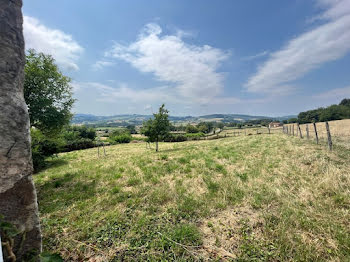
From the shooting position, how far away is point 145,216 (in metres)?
3.54

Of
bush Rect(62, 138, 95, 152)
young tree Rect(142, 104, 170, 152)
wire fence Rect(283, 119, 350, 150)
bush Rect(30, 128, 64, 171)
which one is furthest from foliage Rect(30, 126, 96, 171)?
bush Rect(62, 138, 95, 152)

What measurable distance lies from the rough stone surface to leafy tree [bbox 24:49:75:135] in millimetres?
6660

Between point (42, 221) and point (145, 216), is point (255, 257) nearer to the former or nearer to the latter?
point (145, 216)

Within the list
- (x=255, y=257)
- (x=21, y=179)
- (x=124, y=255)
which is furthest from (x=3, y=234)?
(x=255, y=257)

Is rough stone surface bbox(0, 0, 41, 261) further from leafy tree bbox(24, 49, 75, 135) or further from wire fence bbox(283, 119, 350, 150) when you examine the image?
wire fence bbox(283, 119, 350, 150)

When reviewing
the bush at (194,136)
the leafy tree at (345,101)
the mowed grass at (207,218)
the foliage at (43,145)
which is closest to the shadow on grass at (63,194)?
the mowed grass at (207,218)

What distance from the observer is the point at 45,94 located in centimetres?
777

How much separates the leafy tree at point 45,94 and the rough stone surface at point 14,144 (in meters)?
6.66

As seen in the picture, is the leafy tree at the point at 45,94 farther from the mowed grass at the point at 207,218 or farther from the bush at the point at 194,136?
the bush at the point at 194,136

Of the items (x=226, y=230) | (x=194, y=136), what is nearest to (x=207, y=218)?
(x=226, y=230)

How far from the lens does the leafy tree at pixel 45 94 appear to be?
7.21m

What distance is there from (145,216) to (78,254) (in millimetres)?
1473

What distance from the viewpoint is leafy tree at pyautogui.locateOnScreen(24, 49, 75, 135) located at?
721 centimetres

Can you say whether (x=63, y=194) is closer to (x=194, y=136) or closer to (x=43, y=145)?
(x=43, y=145)
